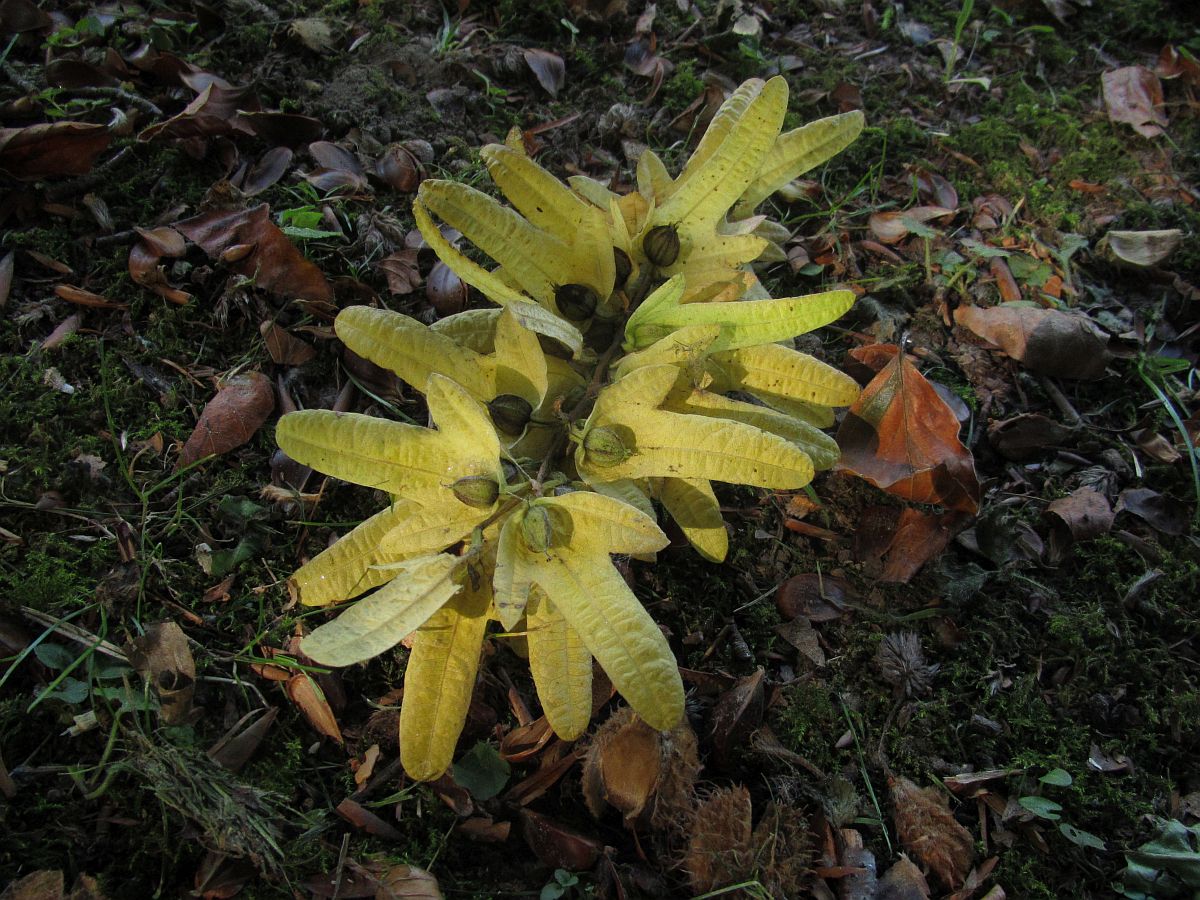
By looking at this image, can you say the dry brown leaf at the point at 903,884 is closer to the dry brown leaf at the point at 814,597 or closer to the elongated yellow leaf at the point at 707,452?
the dry brown leaf at the point at 814,597

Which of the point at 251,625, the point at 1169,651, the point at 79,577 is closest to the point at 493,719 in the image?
the point at 251,625

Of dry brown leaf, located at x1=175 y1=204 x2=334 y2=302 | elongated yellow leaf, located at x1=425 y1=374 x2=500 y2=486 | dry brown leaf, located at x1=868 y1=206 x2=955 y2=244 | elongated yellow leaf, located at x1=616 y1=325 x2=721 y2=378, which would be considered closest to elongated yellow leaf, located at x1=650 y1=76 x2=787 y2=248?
elongated yellow leaf, located at x1=616 y1=325 x2=721 y2=378

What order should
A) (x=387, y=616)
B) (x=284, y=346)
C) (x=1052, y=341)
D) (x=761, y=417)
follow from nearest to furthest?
(x=387, y=616), (x=761, y=417), (x=284, y=346), (x=1052, y=341)

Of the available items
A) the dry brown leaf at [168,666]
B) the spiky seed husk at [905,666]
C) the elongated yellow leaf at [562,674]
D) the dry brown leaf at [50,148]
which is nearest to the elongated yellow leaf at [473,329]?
the elongated yellow leaf at [562,674]

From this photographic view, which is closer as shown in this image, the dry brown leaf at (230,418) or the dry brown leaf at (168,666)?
the dry brown leaf at (168,666)

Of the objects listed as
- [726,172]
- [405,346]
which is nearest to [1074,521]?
[726,172]

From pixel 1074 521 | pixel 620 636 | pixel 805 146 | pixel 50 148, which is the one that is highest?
pixel 805 146

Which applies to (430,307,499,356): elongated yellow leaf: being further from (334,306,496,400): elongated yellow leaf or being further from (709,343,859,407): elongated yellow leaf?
(709,343,859,407): elongated yellow leaf

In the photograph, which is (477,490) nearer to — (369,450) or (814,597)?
(369,450)
